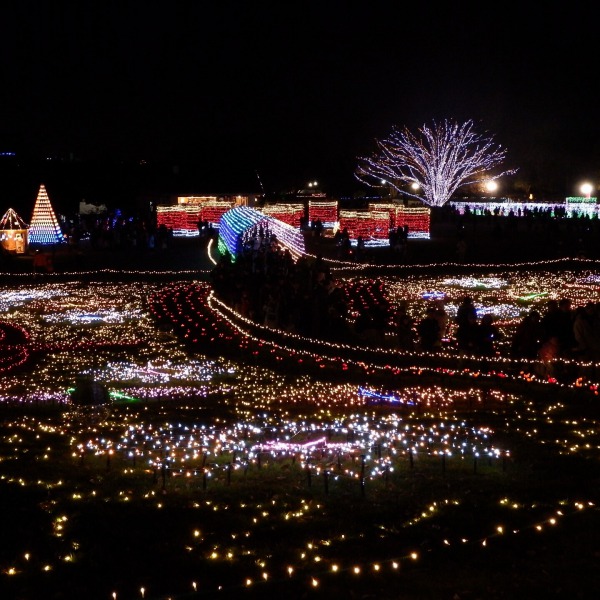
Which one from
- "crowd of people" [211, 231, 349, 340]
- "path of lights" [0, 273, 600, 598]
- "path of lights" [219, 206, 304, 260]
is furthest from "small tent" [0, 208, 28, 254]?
"path of lights" [0, 273, 600, 598]

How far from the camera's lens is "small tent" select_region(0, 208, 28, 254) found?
120ft

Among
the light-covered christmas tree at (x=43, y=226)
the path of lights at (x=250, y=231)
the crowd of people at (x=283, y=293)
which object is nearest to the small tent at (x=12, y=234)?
the light-covered christmas tree at (x=43, y=226)

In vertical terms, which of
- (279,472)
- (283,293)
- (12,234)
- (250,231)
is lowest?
(279,472)

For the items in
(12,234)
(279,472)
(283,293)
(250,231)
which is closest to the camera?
(279,472)

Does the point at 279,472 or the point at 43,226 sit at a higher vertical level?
the point at 43,226

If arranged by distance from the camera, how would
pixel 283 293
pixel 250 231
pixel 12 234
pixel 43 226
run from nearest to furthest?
pixel 283 293 → pixel 250 231 → pixel 12 234 → pixel 43 226

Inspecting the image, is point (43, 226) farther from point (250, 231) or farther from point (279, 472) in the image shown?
point (279, 472)

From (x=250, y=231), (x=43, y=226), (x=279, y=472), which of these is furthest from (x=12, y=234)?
(x=279, y=472)

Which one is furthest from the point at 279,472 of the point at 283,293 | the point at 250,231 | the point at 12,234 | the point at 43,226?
the point at 43,226

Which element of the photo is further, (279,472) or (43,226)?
(43,226)

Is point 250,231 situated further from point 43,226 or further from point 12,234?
point 43,226

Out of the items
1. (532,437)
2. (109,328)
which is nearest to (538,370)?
(532,437)

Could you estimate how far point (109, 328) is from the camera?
1912 cm

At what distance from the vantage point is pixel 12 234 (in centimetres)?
3688
